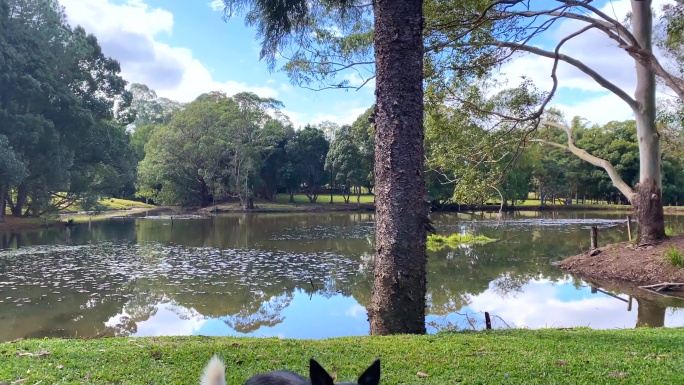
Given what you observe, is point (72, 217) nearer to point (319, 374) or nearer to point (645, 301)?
point (645, 301)

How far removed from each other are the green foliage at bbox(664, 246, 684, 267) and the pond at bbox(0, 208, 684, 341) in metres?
1.55

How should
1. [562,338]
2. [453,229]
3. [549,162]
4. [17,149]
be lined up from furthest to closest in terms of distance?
[549,162] < [453,229] < [17,149] < [562,338]

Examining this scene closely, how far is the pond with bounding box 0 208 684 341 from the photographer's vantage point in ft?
30.3

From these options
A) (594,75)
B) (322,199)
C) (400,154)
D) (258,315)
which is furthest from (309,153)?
(400,154)

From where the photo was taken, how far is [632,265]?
1309 cm

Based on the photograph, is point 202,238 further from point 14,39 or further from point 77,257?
point 14,39

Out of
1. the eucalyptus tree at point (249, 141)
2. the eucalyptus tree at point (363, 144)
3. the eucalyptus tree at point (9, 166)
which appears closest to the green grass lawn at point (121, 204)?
the eucalyptus tree at point (249, 141)

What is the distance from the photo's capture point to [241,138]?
44062 mm

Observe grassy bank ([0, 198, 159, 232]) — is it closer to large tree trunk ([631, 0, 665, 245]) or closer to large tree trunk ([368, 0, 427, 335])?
large tree trunk ([368, 0, 427, 335])

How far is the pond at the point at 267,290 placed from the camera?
30.3 ft

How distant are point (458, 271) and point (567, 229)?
1567 cm

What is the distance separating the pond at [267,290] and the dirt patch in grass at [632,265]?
0.76m

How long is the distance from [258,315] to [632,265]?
10229mm

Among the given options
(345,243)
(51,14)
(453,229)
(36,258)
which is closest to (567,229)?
(453,229)
